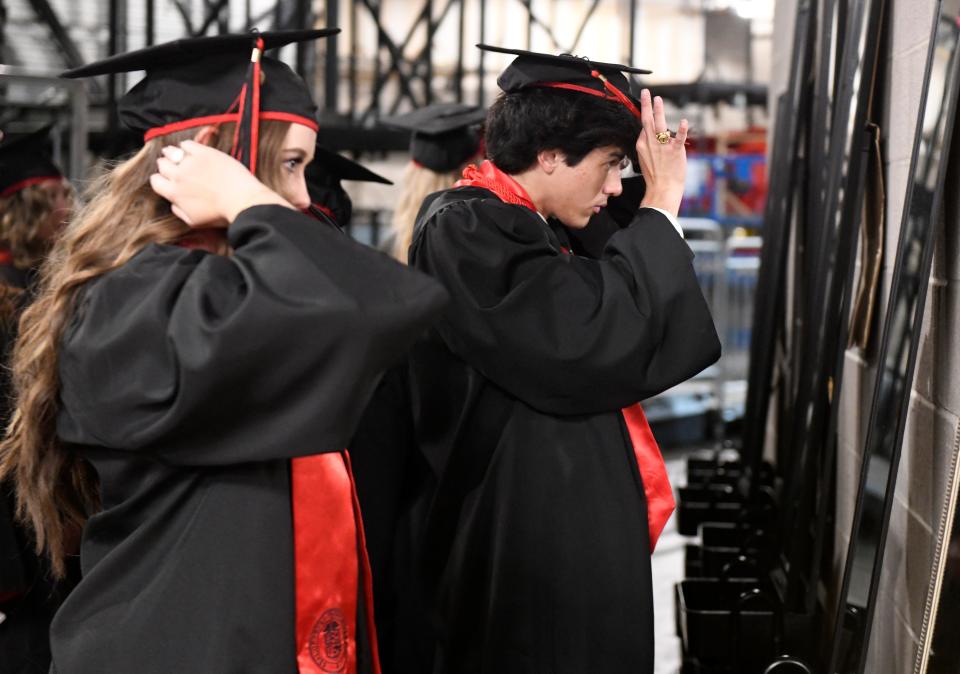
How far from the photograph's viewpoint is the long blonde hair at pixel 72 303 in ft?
4.65

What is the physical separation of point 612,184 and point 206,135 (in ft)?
2.69

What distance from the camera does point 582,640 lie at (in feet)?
6.39

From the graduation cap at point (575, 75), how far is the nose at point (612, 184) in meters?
0.11

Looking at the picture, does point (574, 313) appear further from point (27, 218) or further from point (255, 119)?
point (27, 218)

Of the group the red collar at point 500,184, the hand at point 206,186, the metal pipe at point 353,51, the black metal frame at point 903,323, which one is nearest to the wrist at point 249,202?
the hand at point 206,186

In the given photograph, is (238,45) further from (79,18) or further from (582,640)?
(79,18)

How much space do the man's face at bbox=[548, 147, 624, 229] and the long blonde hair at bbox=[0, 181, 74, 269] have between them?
1978 mm

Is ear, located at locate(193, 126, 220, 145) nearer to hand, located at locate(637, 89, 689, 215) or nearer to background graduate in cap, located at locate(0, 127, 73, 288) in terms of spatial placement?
hand, located at locate(637, 89, 689, 215)

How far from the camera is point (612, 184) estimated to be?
201 cm

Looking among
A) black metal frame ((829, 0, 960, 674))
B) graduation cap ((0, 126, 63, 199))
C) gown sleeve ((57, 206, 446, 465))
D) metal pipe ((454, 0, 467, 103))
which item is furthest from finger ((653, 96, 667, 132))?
metal pipe ((454, 0, 467, 103))

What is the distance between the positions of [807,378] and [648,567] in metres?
1.16

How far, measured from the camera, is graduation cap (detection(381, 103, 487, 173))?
12.0 feet

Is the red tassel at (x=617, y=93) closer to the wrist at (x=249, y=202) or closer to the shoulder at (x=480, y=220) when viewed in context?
the shoulder at (x=480, y=220)

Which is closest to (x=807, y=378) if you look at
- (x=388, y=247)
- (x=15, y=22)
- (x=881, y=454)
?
(x=881, y=454)
